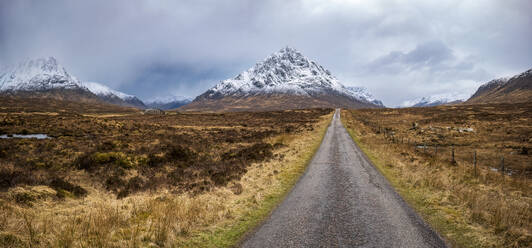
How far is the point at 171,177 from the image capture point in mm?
15031

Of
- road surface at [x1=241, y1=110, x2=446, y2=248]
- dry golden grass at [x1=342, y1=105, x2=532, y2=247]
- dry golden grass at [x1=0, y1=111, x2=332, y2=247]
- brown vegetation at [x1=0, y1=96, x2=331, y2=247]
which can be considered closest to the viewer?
dry golden grass at [x1=0, y1=111, x2=332, y2=247]

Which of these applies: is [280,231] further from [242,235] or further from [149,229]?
[149,229]

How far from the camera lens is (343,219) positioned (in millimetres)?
7430

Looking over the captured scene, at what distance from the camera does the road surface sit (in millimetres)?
6109

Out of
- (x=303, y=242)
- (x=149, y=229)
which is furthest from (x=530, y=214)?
(x=149, y=229)

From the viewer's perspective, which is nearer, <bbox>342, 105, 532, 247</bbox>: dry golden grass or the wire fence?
<bbox>342, 105, 532, 247</bbox>: dry golden grass

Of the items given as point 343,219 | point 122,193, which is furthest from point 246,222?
point 122,193

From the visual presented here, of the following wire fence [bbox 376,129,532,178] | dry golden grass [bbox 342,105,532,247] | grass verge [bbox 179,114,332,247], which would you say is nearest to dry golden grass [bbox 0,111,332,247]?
grass verge [bbox 179,114,332,247]

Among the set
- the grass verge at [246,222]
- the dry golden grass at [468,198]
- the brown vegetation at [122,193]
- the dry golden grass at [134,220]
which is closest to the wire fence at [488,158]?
the dry golden grass at [468,198]

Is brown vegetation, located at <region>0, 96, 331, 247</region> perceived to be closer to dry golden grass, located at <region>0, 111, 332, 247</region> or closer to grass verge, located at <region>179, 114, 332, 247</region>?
dry golden grass, located at <region>0, 111, 332, 247</region>

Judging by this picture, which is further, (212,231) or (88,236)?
(212,231)

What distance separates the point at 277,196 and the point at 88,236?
6.51 metres

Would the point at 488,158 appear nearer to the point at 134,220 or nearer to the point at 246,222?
the point at 246,222

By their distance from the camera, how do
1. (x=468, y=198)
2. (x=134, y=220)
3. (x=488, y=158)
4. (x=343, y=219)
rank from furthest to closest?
(x=488, y=158), (x=468, y=198), (x=343, y=219), (x=134, y=220)
